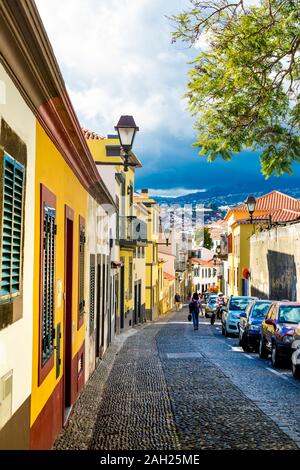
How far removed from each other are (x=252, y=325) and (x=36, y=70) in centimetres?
1595

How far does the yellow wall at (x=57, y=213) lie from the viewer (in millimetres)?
6277

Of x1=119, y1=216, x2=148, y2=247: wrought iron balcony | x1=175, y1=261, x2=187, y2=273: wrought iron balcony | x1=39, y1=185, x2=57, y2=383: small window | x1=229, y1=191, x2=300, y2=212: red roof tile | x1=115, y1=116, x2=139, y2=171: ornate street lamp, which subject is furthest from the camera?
x1=175, y1=261, x2=187, y2=273: wrought iron balcony

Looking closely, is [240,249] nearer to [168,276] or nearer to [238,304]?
[168,276]

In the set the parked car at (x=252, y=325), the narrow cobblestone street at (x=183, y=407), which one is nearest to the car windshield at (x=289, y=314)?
the narrow cobblestone street at (x=183, y=407)

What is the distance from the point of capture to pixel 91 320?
48.3 feet

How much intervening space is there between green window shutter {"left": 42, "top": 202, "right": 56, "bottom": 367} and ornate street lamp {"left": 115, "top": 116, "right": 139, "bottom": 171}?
575cm

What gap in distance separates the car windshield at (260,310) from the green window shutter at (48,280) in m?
14.3

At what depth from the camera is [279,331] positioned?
52.8 feet

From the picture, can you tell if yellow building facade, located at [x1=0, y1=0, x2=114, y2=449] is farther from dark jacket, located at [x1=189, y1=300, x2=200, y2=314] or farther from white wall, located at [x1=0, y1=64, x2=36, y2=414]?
dark jacket, located at [x1=189, y1=300, x2=200, y2=314]

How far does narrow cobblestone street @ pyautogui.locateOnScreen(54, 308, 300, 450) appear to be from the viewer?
807cm

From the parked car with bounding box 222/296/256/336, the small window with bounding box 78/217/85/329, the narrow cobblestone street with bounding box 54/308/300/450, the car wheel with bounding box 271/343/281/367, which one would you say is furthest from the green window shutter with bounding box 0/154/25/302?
the parked car with bounding box 222/296/256/336

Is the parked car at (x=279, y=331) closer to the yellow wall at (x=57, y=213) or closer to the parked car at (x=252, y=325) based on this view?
the parked car at (x=252, y=325)

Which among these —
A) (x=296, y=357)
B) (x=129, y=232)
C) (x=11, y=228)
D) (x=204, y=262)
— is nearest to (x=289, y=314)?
(x=296, y=357)

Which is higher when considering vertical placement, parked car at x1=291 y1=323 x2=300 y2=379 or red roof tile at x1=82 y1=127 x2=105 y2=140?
red roof tile at x1=82 y1=127 x2=105 y2=140
